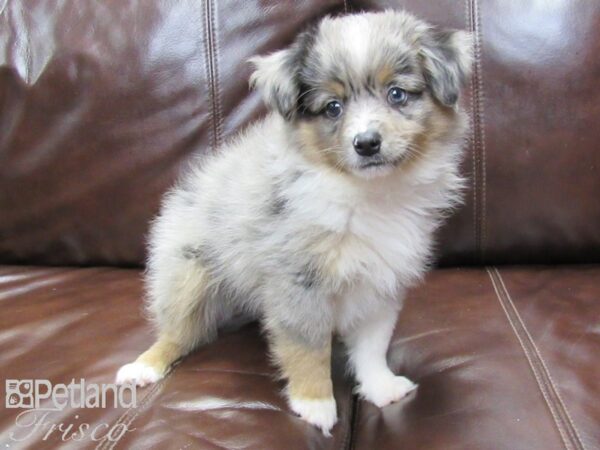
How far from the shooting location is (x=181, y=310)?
185 centimetres

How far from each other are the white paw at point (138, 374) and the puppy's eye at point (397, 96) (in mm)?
906

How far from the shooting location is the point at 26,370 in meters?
1.71

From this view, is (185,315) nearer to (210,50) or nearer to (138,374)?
(138,374)

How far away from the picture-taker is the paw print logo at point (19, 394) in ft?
5.12

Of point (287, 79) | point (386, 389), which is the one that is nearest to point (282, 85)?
point (287, 79)

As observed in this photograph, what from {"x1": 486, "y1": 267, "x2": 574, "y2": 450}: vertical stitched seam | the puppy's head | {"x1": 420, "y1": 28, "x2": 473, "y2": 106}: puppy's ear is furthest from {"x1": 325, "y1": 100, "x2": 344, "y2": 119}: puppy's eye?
{"x1": 486, "y1": 267, "x2": 574, "y2": 450}: vertical stitched seam

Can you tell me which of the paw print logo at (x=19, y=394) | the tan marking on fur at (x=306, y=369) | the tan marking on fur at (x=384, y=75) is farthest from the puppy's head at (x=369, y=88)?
the paw print logo at (x=19, y=394)

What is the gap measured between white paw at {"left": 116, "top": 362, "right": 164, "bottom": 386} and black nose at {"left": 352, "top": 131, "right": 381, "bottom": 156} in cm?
78

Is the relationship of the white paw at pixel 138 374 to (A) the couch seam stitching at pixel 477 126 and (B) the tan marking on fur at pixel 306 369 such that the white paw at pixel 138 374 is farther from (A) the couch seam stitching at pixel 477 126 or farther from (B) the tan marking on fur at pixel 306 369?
(A) the couch seam stitching at pixel 477 126

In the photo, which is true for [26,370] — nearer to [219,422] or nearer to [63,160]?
[219,422]

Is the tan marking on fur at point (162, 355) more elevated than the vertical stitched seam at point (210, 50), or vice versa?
the vertical stitched seam at point (210, 50)

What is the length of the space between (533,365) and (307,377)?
567 mm

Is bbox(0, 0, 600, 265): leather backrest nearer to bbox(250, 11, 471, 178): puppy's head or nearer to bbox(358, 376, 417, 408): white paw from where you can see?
bbox(250, 11, 471, 178): puppy's head

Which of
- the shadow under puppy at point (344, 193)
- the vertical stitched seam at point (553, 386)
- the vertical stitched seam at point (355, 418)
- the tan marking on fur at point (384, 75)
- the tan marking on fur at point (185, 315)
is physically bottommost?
the vertical stitched seam at point (355, 418)
